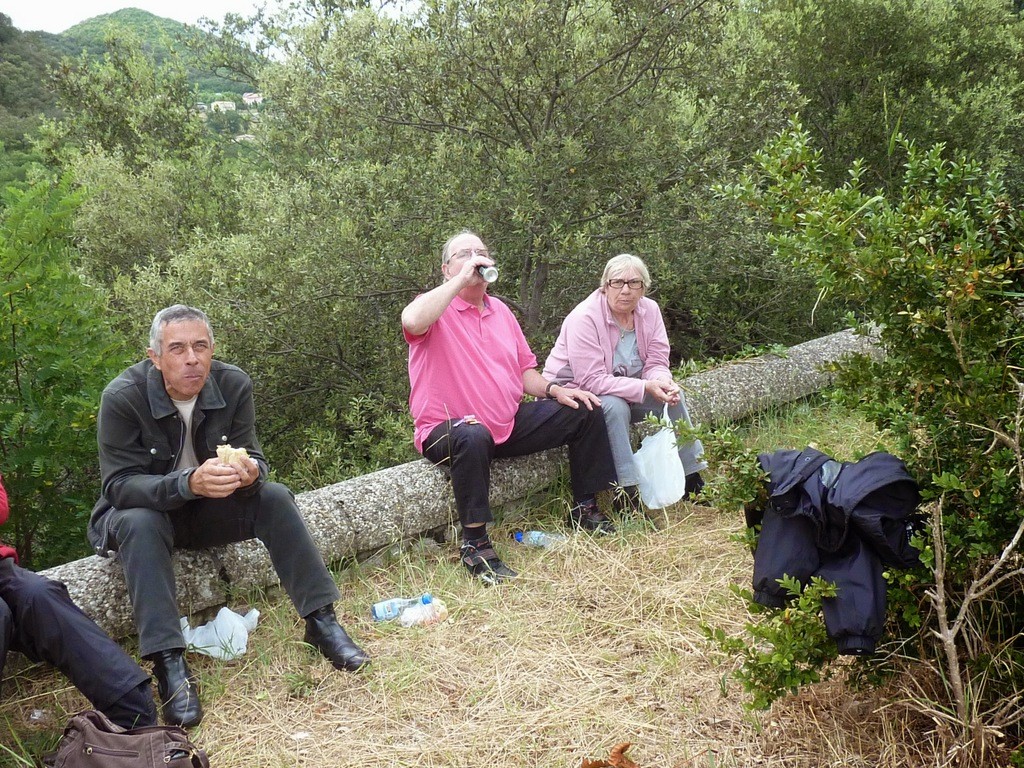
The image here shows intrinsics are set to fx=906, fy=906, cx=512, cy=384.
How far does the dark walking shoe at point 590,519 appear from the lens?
423 centimetres

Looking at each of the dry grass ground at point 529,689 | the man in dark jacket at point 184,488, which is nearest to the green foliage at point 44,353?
the man in dark jacket at point 184,488

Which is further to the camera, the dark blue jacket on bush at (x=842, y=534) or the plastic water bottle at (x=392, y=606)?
the plastic water bottle at (x=392, y=606)

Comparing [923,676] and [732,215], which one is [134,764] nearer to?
[923,676]

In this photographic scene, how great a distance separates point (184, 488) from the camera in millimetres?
3230

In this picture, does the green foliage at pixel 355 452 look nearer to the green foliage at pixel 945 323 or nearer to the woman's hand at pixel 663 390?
the woman's hand at pixel 663 390

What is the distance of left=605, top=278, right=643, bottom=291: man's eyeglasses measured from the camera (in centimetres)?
455

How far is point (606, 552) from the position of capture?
13.0 ft

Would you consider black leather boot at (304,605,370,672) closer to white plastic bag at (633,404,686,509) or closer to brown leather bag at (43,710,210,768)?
brown leather bag at (43,710,210,768)

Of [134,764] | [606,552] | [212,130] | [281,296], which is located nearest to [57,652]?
[134,764]

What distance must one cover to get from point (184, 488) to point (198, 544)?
0.36 metres

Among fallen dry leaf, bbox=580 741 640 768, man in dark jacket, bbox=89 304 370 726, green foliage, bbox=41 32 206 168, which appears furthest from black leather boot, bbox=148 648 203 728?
green foliage, bbox=41 32 206 168

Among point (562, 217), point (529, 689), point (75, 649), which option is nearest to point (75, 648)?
point (75, 649)

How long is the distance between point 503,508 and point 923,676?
233 centimetres

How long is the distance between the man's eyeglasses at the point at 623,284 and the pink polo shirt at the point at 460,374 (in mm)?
648
